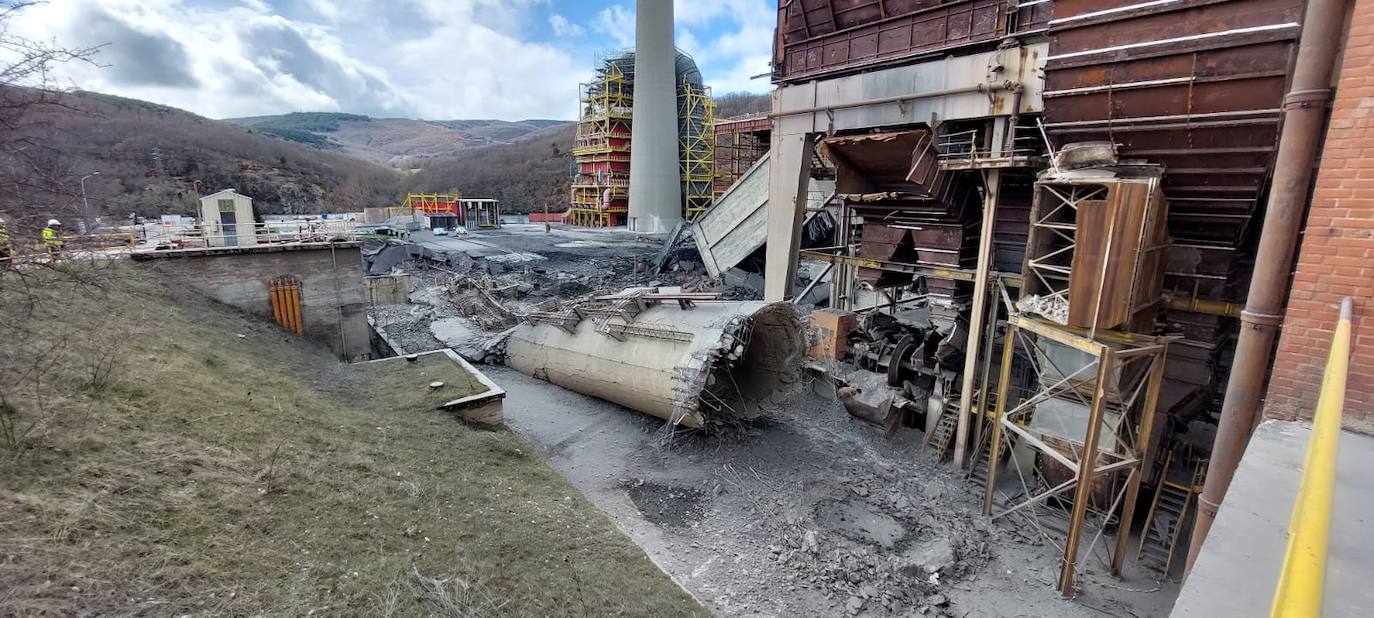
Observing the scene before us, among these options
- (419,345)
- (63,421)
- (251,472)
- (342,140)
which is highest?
(342,140)

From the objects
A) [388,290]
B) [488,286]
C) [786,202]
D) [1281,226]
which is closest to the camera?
[1281,226]

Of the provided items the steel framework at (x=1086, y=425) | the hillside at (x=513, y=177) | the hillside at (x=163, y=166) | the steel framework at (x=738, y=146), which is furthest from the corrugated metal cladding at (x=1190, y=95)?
the hillside at (x=513, y=177)

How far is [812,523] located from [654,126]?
33.4 meters

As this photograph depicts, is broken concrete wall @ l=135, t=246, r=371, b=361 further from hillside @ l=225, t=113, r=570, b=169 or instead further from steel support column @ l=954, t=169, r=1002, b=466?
hillside @ l=225, t=113, r=570, b=169

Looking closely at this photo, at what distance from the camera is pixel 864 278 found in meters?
13.9

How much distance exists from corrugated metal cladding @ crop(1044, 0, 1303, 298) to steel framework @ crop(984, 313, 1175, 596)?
2061 mm

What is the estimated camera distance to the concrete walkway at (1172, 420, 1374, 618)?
237cm

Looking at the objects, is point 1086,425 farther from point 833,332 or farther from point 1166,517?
point 833,332

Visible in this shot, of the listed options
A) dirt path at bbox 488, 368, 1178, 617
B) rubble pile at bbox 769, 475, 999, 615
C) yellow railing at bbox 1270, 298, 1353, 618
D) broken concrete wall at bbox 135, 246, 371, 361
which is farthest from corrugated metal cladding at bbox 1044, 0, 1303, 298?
broken concrete wall at bbox 135, 246, 371, 361

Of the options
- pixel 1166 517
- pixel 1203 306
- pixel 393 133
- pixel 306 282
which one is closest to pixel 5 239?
pixel 306 282

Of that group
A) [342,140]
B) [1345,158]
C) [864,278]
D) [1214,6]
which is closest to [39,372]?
[1345,158]

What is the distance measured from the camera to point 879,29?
12633mm

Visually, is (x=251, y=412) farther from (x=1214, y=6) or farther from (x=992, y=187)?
(x=1214, y=6)

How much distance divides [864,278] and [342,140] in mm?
173069
